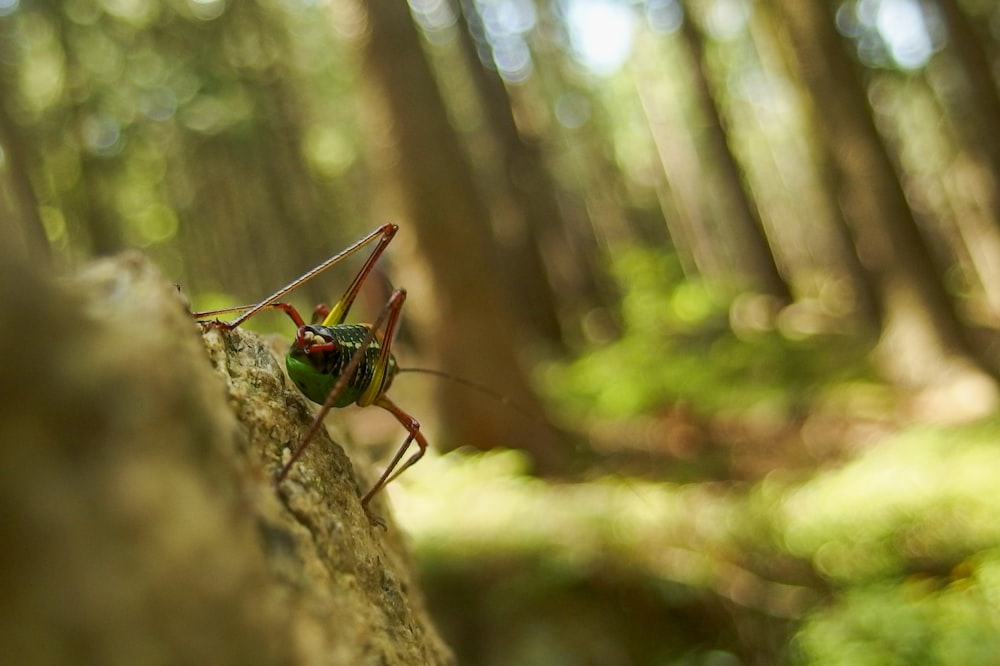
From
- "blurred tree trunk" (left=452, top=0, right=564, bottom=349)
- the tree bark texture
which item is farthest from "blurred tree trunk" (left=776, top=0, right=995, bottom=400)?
the tree bark texture

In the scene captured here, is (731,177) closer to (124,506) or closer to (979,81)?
(979,81)

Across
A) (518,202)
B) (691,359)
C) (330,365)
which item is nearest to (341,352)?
(330,365)

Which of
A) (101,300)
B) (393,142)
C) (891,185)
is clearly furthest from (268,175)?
(101,300)

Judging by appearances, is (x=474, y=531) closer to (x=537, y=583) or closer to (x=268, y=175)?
(x=537, y=583)

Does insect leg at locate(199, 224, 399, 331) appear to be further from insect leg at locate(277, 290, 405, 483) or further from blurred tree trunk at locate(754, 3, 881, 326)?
blurred tree trunk at locate(754, 3, 881, 326)

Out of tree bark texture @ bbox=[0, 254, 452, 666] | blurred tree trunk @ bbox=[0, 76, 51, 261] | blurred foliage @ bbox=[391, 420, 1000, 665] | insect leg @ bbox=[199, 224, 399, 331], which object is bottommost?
blurred foliage @ bbox=[391, 420, 1000, 665]

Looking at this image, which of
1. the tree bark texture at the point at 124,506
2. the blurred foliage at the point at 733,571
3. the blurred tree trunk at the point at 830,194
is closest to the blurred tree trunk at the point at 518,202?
the blurred tree trunk at the point at 830,194
